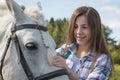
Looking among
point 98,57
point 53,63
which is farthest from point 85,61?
point 53,63

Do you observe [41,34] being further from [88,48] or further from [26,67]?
[88,48]

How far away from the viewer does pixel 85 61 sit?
4.40m

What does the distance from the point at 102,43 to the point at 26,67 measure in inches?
50.7

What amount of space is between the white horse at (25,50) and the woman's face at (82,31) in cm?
75

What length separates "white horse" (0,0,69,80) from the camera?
11.7 ft

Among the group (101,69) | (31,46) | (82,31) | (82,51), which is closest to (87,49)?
(82,51)

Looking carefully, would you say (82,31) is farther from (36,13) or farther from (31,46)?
(31,46)

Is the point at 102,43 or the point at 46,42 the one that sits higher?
the point at 46,42

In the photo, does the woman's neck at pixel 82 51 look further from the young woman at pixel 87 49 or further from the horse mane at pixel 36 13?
the horse mane at pixel 36 13

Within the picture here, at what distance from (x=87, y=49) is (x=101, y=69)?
1.23 ft

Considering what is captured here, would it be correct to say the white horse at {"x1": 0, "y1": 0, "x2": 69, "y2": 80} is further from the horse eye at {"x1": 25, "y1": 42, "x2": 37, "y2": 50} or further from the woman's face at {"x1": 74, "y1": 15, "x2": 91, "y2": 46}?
the woman's face at {"x1": 74, "y1": 15, "x2": 91, "y2": 46}

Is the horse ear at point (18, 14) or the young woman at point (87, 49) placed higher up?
the horse ear at point (18, 14)

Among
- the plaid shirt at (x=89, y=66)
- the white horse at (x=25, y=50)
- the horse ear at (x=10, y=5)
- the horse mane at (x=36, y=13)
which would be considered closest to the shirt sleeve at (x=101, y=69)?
the plaid shirt at (x=89, y=66)

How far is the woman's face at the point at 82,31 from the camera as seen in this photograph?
4414 mm
